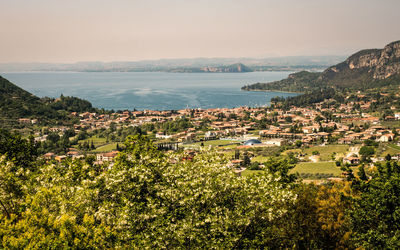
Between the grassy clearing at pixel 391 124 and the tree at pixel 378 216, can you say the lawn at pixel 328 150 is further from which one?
the tree at pixel 378 216

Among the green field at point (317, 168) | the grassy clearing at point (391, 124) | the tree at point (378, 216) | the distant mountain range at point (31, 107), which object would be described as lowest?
the green field at point (317, 168)

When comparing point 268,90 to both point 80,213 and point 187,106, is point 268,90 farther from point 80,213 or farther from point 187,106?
point 80,213

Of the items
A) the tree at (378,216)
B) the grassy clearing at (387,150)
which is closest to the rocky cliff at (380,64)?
the grassy clearing at (387,150)

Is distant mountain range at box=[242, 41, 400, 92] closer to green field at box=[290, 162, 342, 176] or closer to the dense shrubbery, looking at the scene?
green field at box=[290, 162, 342, 176]

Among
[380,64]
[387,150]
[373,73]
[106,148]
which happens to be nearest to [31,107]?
[106,148]

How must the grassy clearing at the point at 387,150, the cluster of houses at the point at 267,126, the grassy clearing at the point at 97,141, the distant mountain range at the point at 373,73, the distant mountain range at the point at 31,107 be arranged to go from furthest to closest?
the distant mountain range at the point at 373,73 < the distant mountain range at the point at 31,107 < the cluster of houses at the point at 267,126 < the grassy clearing at the point at 97,141 < the grassy clearing at the point at 387,150

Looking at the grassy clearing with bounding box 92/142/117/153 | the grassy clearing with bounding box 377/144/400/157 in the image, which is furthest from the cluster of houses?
the grassy clearing with bounding box 377/144/400/157

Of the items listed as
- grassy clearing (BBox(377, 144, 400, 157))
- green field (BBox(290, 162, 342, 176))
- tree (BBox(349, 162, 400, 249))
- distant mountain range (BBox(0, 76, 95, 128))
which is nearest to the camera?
tree (BBox(349, 162, 400, 249))

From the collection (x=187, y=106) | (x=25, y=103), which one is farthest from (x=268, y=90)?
(x=25, y=103)
